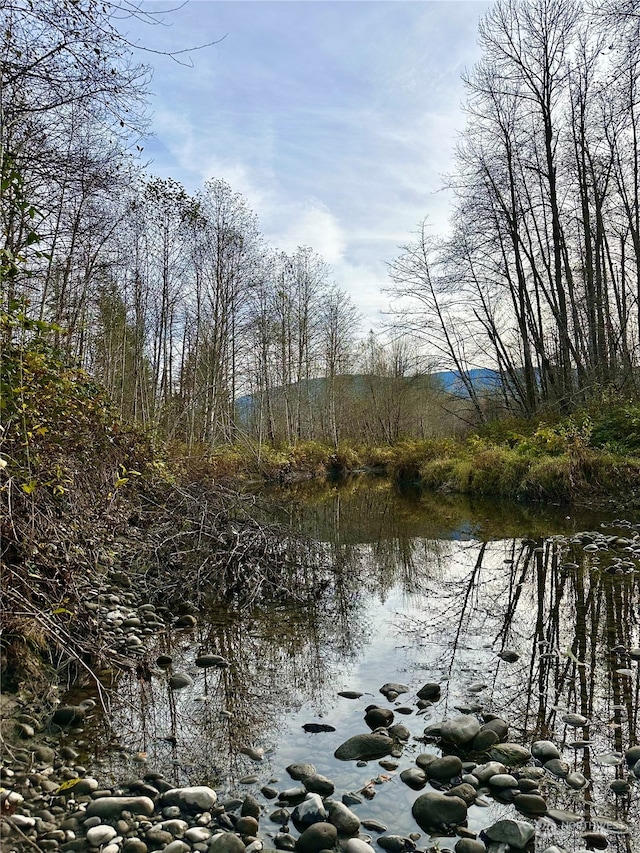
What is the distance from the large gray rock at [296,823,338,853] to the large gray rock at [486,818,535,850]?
67 centimetres

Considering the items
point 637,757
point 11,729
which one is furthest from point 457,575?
point 11,729

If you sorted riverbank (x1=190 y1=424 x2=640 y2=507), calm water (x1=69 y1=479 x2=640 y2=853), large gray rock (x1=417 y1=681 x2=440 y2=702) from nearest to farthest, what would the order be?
calm water (x1=69 y1=479 x2=640 y2=853) < large gray rock (x1=417 y1=681 x2=440 y2=702) < riverbank (x1=190 y1=424 x2=640 y2=507)

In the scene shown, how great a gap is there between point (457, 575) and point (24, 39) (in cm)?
702

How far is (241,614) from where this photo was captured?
17.8ft

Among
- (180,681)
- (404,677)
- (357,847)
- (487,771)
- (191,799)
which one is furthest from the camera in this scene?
(404,677)

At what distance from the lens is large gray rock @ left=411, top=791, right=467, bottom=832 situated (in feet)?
7.97

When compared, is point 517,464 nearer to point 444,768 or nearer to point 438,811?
point 444,768

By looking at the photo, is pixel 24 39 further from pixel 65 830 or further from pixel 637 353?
pixel 637 353

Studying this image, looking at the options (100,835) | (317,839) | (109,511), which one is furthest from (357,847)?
(109,511)

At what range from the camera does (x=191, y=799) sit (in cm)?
254

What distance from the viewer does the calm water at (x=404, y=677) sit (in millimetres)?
2807

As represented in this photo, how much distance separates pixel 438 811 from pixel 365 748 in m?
0.68

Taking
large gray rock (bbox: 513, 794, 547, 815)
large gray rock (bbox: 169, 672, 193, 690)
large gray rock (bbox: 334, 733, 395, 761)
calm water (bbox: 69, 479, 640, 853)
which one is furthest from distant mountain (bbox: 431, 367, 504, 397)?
large gray rock (bbox: 513, 794, 547, 815)

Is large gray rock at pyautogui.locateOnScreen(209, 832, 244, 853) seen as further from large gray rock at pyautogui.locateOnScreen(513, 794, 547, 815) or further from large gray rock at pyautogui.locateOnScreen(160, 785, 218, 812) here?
large gray rock at pyautogui.locateOnScreen(513, 794, 547, 815)
